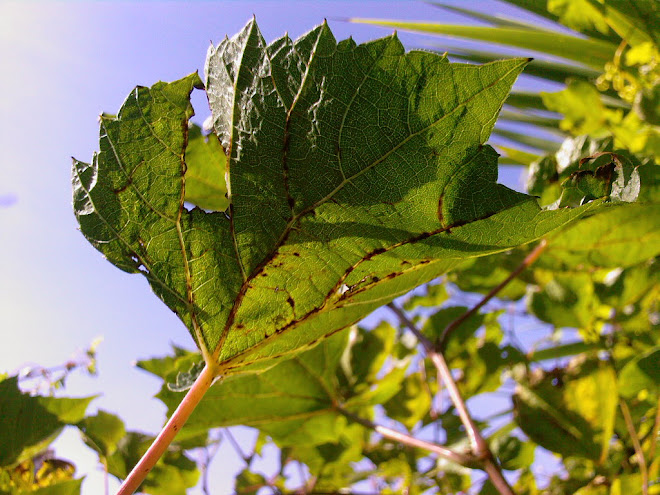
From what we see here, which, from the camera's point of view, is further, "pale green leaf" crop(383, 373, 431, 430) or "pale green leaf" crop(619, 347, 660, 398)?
"pale green leaf" crop(383, 373, 431, 430)

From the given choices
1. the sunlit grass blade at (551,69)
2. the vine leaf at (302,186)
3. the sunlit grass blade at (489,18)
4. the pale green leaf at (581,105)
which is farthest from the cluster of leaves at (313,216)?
the sunlit grass blade at (489,18)

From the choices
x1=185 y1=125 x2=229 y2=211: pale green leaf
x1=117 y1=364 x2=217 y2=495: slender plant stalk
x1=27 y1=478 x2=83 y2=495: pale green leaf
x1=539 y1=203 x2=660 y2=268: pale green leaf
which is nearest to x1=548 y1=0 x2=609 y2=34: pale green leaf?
x1=539 y1=203 x2=660 y2=268: pale green leaf

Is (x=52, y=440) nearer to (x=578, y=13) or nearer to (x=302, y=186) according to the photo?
(x=302, y=186)

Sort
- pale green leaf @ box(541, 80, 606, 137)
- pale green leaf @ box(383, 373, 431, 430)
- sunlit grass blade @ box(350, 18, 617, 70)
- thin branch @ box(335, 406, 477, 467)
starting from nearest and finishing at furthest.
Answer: thin branch @ box(335, 406, 477, 467) < pale green leaf @ box(541, 80, 606, 137) < pale green leaf @ box(383, 373, 431, 430) < sunlit grass blade @ box(350, 18, 617, 70)

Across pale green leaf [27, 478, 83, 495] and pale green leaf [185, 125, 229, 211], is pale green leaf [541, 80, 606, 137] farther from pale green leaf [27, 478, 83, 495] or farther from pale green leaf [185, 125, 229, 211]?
pale green leaf [27, 478, 83, 495]

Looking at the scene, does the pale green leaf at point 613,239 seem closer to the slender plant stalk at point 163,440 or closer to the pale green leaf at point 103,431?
the slender plant stalk at point 163,440

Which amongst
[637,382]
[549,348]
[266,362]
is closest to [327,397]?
[266,362]
